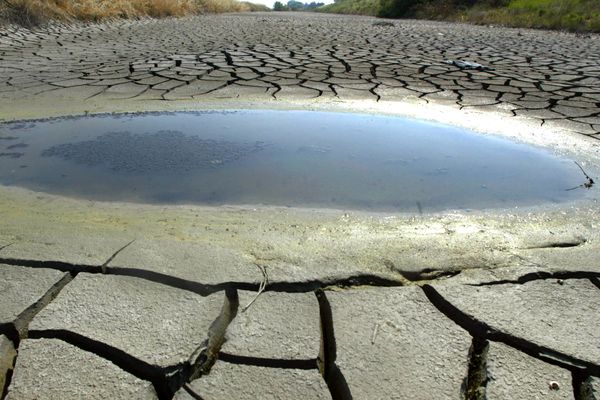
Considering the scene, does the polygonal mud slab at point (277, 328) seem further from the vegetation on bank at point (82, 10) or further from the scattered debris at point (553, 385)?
the vegetation on bank at point (82, 10)

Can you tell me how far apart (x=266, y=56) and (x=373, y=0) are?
29360mm

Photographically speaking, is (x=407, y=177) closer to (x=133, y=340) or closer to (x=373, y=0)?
(x=133, y=340)

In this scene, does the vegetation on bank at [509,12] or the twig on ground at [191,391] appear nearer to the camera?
the twig on ground at [191,391]

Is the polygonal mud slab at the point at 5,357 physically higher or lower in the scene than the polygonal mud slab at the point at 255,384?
higher

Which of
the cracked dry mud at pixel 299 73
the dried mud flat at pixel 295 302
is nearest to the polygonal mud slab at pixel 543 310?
the dried mud flat at pixel 295 302

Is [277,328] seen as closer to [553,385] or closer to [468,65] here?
[553,385]

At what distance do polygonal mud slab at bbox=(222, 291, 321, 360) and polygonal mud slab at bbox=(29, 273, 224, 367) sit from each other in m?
0.08

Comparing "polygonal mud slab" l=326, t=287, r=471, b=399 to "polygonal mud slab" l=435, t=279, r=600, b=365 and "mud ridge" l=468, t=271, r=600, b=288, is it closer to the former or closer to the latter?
"polygonal mud slab" l=435, t=279, r=600, b=365

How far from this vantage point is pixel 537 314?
4.19 feet

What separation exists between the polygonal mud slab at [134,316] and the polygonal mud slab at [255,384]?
0.30 ft

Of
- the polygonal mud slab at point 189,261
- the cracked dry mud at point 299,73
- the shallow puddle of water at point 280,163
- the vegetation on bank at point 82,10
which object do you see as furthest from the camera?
the vegetation on bank at point 82,10

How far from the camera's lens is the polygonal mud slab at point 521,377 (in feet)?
3.37

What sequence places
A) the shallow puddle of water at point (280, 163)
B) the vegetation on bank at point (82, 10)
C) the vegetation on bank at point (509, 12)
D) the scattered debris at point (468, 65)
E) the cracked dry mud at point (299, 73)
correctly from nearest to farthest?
the shallow puddle of water at point (280, 163) < the cracked dry mud at point (299, 73) < the scattered debris at point (468, 65) < the vegetation on bank at point (82, 10) < the vegetation on bank at point (509, 12)

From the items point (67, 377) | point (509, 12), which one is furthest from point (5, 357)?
point (509, 12)
